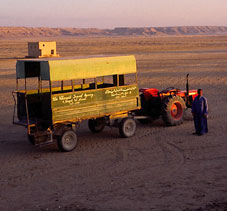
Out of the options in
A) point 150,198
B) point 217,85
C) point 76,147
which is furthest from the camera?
point 217,85

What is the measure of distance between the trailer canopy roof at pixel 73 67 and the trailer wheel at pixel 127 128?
137 centimetres

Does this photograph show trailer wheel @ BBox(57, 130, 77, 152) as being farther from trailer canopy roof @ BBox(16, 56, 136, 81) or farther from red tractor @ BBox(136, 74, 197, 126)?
red tractor @ BBox(136, 74, 197, 126)

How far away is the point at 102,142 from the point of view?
11.0 meters

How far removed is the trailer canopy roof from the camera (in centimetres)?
957

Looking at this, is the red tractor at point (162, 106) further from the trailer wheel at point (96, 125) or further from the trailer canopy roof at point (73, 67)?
the trailer canopy roof at point (73, 67)

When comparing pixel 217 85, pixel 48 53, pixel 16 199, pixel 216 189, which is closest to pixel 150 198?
pixel 216 189

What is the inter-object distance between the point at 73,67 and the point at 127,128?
248cm

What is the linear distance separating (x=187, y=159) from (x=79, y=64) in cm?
352

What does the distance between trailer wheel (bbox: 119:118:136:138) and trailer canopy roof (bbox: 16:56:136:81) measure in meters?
1.37

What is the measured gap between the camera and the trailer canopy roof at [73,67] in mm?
9570

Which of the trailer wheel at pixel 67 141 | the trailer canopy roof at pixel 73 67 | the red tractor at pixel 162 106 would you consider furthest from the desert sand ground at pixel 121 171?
the trailer canopy roof at pixel 73 67

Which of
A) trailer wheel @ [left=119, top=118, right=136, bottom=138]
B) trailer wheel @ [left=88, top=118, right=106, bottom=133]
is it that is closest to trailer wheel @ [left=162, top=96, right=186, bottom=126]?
trailer wheel @ [left=119, top=118, right=136, bottom=138]

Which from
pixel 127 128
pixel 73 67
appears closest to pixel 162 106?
pixel 127 128

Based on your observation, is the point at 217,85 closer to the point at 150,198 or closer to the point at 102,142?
the point at 102,142
